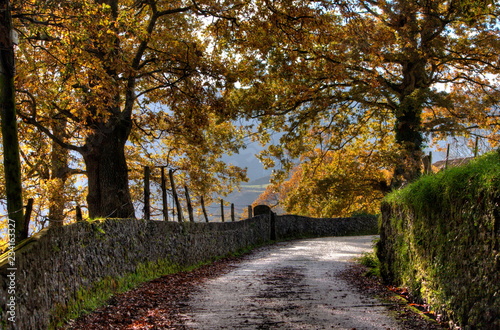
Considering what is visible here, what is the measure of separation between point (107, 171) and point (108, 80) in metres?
4.29

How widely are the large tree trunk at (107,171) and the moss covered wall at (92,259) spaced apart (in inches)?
100

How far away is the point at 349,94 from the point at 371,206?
39.6 ft

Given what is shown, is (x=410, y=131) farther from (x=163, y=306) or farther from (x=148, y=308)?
(x=148, y=308)

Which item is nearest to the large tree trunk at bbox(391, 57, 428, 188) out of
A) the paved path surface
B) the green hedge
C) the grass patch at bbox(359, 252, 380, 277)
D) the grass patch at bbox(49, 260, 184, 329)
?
the grass patch at bbox(359, 252, 380, 277)

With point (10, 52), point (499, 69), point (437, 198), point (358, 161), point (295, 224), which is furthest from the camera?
point (295, 224)

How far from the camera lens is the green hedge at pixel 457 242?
4.45m

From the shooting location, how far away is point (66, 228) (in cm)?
641

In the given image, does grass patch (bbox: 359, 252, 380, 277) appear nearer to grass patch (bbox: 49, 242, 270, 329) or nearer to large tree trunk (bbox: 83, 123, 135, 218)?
grass patch (bbox: 49, 242, 270, 329)

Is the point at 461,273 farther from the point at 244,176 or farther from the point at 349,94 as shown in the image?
the point at 244,176

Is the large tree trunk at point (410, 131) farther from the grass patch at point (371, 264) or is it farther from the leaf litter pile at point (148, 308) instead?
A: the leaf litter pile at point (148, 308)

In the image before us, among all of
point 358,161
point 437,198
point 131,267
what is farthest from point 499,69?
point 131,267

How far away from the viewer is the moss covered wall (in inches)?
195

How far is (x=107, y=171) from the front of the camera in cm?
1436

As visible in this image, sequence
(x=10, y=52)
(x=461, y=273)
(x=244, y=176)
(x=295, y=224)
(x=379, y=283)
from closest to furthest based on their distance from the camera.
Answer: (x=461, y=273), (x=10, y=52), (x=379, y=283), (x=244, y=176), (x=295, y=224)
